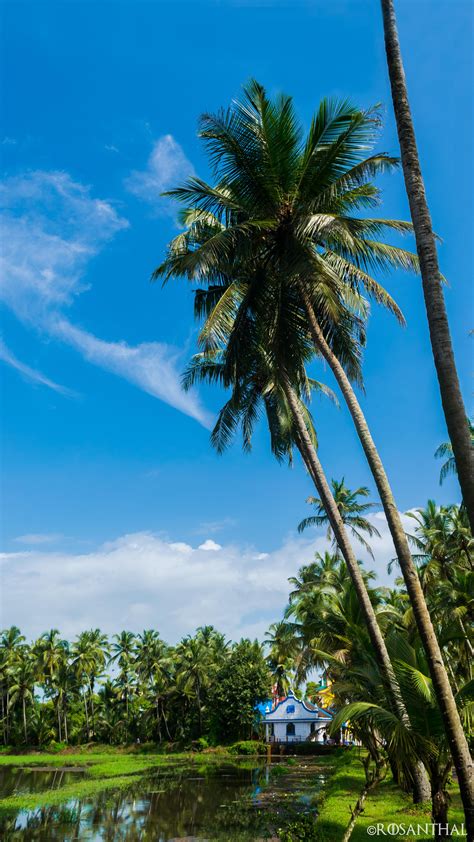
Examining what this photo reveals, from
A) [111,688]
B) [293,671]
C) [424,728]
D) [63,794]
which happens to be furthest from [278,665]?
[424,728]

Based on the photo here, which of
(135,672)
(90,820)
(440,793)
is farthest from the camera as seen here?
(135,672)

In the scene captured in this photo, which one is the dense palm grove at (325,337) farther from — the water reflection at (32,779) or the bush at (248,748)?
the bush at (248,748)

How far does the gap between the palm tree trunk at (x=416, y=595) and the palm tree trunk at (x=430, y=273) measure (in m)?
3.45

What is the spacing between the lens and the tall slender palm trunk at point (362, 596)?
35.1 ft

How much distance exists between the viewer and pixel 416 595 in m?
9.98

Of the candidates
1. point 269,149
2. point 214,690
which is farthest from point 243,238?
point 214,690

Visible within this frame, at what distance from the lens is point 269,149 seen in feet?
42.6

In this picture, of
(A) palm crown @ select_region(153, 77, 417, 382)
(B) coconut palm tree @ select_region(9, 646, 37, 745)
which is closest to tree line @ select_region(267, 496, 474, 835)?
(A) palm crown @ select_region(153, 77, 417, 382)

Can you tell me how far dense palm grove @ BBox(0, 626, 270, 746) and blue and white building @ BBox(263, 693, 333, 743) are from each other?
3965mm

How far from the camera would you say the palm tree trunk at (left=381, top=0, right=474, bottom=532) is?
23.7 feet

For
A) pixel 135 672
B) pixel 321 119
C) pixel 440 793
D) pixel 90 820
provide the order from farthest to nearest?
1. pixel 135 672
2. pixel 90 820
3. pixel 321 119
4. pixel 440 793

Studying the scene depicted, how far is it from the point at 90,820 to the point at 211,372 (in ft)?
49.0

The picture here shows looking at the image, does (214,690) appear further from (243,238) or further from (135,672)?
(243,238)

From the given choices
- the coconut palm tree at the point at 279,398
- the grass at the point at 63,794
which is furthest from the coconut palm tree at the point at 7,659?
the coconut palm tree at the point at 279,398
